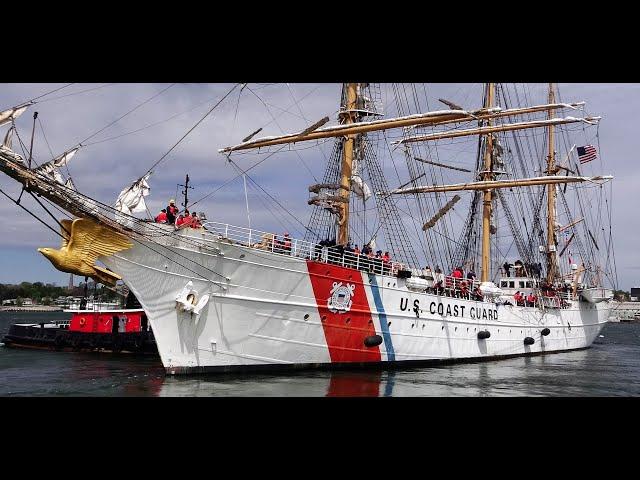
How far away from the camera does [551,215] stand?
36.2 m

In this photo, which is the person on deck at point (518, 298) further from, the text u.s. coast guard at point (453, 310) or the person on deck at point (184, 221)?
the person on deck at point (184, 221)

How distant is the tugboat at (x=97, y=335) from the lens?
24609 millimetres

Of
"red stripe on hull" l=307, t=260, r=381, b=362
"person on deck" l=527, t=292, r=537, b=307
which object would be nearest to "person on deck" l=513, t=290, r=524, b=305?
"person on deck" l=527, t=292, r=537, b=307

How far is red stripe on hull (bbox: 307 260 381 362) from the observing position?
1619cm

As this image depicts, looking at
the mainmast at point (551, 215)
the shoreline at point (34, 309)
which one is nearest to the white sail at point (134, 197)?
the mainmast at point (551, 215)

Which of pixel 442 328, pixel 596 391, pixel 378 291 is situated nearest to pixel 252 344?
pixel 378 291

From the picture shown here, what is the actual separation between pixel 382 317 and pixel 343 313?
5.38ft

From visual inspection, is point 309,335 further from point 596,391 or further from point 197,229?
point 596,391

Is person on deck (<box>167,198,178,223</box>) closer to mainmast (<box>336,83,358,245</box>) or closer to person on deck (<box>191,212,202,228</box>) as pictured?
person on deck (<box>191,212,202,228</box>)

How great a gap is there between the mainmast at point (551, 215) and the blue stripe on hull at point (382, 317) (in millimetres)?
18951

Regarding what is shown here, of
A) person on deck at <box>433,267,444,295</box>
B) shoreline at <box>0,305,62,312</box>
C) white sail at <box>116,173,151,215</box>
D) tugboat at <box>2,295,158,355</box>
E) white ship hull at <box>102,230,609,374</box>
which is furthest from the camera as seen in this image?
shoreline at <box>0,305,62,312</box>

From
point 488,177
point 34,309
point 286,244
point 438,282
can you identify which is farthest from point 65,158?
point 34,309

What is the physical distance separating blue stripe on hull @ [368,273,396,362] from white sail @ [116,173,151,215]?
9885 millimetres
